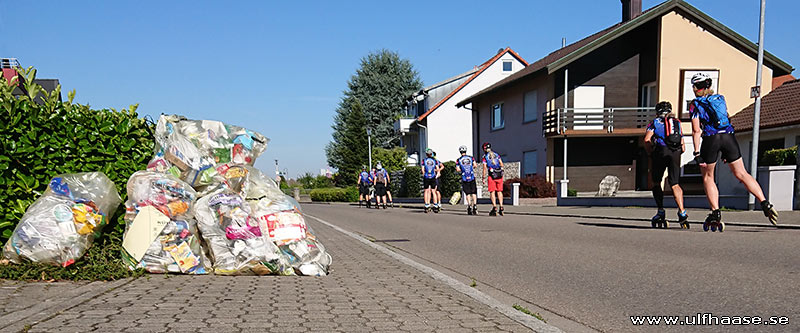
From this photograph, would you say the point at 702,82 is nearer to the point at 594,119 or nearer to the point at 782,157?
the point at 782,157

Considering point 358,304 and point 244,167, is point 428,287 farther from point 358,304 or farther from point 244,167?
point 244,167

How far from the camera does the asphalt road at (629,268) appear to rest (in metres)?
4.00

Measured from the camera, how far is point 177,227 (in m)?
5.08

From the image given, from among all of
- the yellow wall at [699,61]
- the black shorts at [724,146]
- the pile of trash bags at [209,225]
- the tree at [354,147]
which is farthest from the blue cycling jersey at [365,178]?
the tree at [354,147]

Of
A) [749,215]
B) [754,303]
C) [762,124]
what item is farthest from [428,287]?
[762,124]

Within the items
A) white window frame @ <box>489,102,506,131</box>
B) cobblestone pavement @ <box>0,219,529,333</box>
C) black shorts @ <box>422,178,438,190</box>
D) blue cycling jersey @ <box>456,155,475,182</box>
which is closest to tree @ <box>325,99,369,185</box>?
white window frame @ <box>489,102,506,131</box>

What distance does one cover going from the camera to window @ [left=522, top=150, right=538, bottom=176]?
1049 inches

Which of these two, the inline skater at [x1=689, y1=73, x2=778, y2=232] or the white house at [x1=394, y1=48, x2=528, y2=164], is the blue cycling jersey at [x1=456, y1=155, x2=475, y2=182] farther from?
the white house at [x1=394, y1=48, x2=528, y2=164]

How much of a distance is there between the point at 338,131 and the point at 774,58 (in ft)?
160

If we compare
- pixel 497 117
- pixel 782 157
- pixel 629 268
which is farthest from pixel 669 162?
pixel 497 117

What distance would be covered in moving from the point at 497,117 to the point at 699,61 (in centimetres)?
1061

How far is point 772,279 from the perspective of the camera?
471 centimetres

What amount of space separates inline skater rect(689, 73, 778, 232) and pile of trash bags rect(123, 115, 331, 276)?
594 cm

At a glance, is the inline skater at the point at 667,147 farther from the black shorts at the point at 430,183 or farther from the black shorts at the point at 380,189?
the black shorts at the point at 380,189
